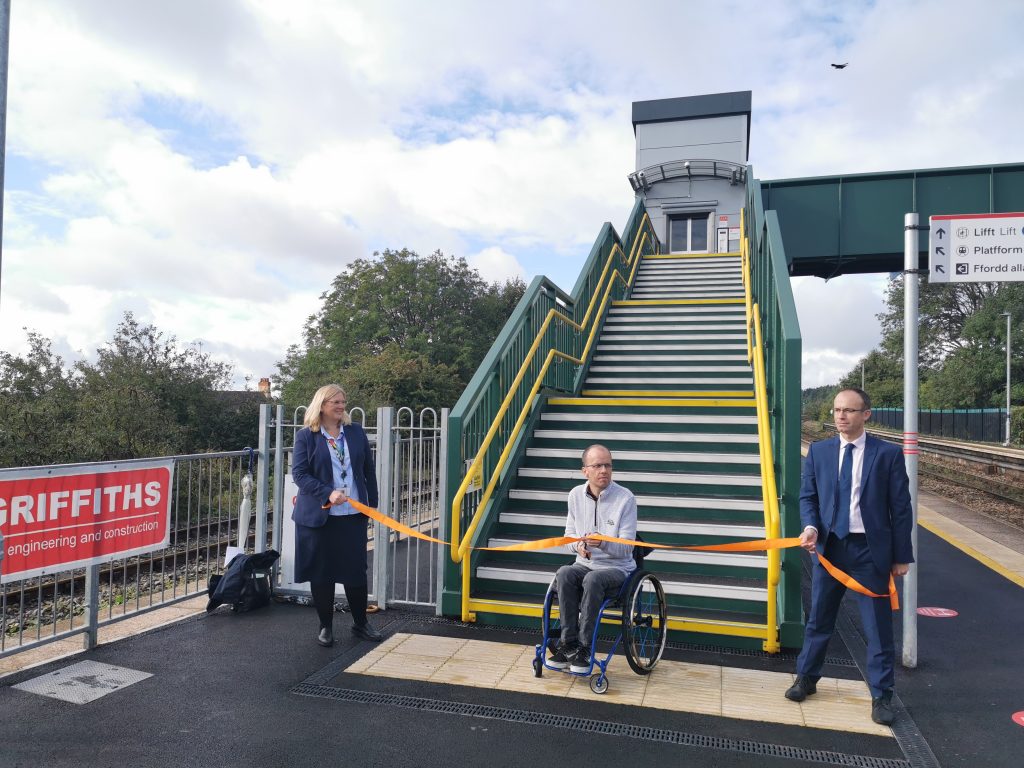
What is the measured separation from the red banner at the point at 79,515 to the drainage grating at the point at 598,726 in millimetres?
1772

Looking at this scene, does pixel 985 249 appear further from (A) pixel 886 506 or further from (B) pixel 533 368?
(B) pixel 533 368

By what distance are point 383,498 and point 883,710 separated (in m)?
3.69

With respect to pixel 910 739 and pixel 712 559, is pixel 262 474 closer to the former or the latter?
pixel 712 559

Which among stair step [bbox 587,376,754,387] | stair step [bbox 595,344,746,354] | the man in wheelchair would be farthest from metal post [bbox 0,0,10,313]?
stair step [bbox 595,344,746,354]

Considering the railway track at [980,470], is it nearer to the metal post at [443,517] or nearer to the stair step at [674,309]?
the stair step at [674,309]

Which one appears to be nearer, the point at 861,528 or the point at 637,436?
the point at 861,528

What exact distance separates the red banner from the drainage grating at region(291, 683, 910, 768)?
1.77m

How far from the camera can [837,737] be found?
361 centimetres

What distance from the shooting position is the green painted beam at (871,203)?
527 inches

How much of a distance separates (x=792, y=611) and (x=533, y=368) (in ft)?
11.9

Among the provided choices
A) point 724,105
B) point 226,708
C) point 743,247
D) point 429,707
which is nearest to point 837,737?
point 429,707

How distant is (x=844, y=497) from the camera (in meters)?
3.87

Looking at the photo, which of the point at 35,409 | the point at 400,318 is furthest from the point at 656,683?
the point at 400,318

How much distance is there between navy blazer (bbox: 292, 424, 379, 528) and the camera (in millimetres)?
4820
